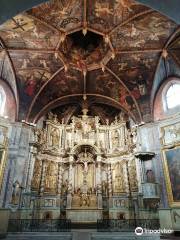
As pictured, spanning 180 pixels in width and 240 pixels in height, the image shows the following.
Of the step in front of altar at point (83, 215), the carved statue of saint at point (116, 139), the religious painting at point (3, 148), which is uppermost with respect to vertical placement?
the carved statue of saint at point (116, 139)

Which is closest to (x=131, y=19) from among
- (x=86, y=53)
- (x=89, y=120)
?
(x=86, y=53)

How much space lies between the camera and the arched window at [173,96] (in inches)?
610

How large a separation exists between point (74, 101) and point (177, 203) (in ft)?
41.9

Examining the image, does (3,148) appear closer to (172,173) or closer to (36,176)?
(36,176)

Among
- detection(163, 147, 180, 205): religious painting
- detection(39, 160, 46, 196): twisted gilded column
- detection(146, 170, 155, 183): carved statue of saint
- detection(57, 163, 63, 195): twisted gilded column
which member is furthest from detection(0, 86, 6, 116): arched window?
Result: detection(163, 147, 180, 205): religious painting

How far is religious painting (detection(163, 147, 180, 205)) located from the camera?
13.0m

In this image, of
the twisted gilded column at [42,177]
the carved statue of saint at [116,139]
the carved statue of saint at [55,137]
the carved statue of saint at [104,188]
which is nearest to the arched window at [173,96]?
the carved statue of saint at [116,139]

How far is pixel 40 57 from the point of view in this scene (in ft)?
51.6

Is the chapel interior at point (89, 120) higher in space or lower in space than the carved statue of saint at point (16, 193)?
higher

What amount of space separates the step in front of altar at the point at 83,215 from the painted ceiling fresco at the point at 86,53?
8.11 metres

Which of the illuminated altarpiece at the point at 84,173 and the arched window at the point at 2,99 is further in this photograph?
the arched window at the point at 2,99

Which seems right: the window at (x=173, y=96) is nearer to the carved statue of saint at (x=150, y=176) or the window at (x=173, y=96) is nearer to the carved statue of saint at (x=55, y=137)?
the carved statue of saint at (x=150, y=176)

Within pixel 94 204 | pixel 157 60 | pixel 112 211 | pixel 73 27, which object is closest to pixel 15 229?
pixel 94 204

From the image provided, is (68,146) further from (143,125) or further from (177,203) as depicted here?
(177,203)
